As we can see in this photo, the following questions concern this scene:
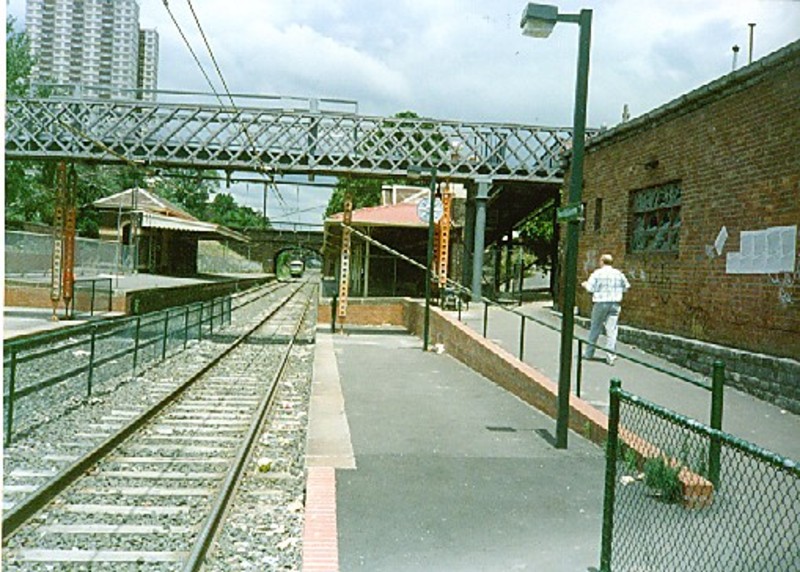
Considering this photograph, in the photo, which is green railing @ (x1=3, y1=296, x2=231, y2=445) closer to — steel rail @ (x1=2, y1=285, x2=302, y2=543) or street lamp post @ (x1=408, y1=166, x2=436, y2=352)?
steel rail @ (x1=2, y1=285, x2=302, y2=543)

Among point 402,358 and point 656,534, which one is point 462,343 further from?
point 656,534

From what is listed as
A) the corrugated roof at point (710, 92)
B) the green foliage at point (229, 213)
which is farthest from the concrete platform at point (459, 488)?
the green foliage at point (229, 213)

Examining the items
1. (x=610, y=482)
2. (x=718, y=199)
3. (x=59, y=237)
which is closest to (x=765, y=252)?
(x=718, y=199)

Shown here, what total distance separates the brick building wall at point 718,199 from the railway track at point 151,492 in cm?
619

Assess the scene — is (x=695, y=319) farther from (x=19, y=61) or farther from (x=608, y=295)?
(x=19, y=61)

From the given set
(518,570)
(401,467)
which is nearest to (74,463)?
(401,467)

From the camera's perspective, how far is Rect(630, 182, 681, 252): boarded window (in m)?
14.2

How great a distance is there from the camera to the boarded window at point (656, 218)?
14.2 metres

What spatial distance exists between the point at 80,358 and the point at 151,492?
601 centimetres

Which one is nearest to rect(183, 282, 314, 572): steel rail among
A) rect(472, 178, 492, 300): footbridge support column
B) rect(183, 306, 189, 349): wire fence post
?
rect(183, 306, 189, 349): wire fence post

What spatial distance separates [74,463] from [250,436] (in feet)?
6.89

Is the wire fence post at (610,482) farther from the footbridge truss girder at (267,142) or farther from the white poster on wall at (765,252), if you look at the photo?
the footbridge truss girder at (267,142)

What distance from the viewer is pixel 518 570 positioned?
5250mm

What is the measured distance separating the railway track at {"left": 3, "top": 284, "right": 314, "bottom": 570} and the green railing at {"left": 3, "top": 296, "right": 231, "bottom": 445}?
0.88m
